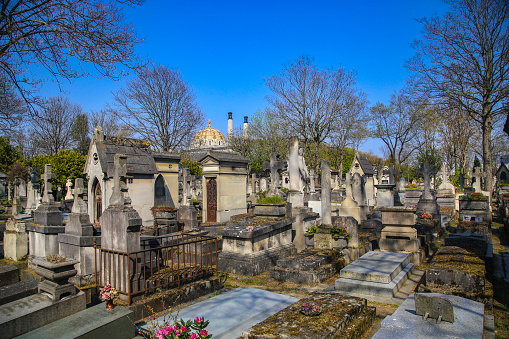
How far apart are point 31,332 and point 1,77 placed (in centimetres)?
1151

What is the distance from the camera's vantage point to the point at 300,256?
766 centimetres

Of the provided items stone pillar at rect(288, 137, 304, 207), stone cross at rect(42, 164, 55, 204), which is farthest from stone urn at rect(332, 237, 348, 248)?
stone cross at rect(42, 164, 55, 204)

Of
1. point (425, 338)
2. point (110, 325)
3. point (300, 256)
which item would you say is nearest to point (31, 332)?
point (110, 325)

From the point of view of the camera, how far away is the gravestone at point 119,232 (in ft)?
17.7

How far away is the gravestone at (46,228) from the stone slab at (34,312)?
432 cm

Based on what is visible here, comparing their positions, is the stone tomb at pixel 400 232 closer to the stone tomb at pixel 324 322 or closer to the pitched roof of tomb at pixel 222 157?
the stone tomb at pixel 324 322

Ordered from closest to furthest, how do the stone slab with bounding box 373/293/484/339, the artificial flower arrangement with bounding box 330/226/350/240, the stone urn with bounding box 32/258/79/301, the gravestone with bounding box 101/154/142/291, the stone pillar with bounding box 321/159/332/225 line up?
the stone slab with bounding box 373/293/484/339 < the stone urn with bounding box 32/258/79/301 < the gravestone with bounding box 101/154/142/291 < the artificial flower arrangement with bounding box 330/226/350/240 < the stone pillar with bounding box 321/159/332/225

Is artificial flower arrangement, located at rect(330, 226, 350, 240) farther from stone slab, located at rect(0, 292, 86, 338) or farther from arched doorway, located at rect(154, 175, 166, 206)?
arched doorway, located at rect(154, 175, 166, 206)

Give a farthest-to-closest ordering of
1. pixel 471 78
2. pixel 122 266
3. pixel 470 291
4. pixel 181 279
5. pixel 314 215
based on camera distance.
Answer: pixel 471 78, pixel 314 215, pixel 181 279, pixel 122 266, pixel 470 291

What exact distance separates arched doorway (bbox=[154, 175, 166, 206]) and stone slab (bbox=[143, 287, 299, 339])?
10.9 meters

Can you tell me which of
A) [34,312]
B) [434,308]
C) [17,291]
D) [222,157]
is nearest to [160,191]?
[222,157]

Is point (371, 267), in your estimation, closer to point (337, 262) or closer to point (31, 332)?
point (337, 262)

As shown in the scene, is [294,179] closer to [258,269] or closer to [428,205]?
[258,269]

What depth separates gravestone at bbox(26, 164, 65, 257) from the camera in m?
7.88
